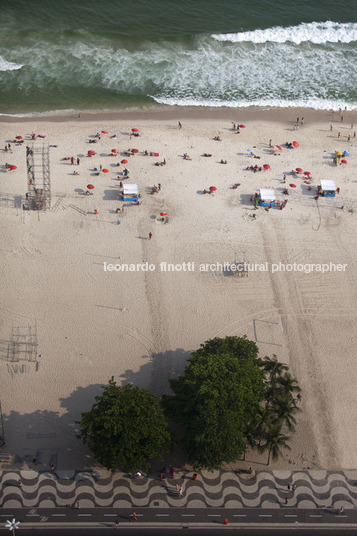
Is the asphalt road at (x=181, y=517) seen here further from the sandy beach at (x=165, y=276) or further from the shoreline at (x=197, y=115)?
the shoreline at (x=197, y=115)

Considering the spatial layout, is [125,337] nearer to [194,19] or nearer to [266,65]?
[266,65]

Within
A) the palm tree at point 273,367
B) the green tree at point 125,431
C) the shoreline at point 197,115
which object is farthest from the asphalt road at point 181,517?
the shoreline at point 197,115

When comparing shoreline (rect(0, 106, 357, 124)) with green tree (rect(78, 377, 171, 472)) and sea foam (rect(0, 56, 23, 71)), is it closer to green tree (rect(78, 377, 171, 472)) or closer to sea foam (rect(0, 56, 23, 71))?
sea foam (rect(0, 56, 23, 71))

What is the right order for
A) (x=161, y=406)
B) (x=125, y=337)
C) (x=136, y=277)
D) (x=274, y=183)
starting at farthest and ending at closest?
(x=274, y=183), (x=136, y=277), (x=125, y=337), (x=161, y=406)

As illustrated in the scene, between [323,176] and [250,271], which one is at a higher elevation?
[323,176]

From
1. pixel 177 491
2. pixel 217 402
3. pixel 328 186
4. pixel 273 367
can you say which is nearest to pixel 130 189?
pixel 328 186

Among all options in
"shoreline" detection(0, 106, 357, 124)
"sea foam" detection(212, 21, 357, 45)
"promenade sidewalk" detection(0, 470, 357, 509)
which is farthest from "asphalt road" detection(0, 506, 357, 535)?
"sea foam" detection(212, 21, 357, 45)

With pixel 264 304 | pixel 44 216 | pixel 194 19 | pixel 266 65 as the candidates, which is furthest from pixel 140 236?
pixel 194 19
